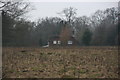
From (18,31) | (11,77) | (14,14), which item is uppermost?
(14,14)

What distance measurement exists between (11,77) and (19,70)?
57.3 inches

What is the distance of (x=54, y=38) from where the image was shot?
208ft

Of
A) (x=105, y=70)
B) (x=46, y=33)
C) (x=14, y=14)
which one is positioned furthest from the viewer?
(x=46, y=33)

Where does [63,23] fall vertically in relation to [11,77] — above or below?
above

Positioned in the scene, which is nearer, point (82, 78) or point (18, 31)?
point (82, 78)

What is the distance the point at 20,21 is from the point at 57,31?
26.8 meters

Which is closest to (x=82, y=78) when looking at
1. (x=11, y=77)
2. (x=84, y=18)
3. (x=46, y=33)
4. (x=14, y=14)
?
(x=11, y=77)

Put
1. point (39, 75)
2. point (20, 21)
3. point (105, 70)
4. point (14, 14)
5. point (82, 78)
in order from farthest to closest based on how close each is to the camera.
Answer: point (20, 21)
point (14, 14)
point (105, 70)
point (39, 75)
point (82, 78)

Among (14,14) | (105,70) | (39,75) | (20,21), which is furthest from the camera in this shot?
(20,21)

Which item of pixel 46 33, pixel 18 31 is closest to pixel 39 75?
pixel 18 31

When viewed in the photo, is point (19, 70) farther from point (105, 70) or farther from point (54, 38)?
point (54, 38)

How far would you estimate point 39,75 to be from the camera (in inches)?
349

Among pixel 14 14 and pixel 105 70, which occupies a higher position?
pixel 14 14

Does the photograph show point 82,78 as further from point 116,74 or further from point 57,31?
point 57,31
